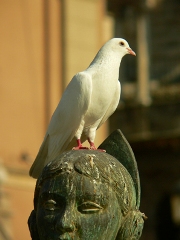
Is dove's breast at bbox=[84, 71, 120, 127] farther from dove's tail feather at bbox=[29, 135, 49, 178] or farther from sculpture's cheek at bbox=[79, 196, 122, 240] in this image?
sculpture's cheek at bbox=[79, 196, 122, 240]

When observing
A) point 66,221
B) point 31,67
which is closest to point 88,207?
point 66,221

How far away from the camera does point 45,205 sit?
557 centimetres

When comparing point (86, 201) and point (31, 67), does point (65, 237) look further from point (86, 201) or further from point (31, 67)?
point (31, 67)

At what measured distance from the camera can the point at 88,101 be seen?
733 cm

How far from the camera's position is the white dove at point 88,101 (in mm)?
7176

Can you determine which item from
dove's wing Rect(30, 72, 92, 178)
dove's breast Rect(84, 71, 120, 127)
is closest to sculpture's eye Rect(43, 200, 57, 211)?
dove's wing Rect(30, 72, 92, 178)

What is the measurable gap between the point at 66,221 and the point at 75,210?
9cm

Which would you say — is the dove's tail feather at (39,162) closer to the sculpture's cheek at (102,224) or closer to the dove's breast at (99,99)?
the dove's breast at (99,99)

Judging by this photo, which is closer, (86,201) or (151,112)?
(86,201)

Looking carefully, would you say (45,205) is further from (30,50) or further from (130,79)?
(130,79)

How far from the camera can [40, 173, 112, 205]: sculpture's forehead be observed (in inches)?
219

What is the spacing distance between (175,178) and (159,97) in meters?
2.07

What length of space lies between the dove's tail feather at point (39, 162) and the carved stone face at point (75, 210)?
42.9 inches

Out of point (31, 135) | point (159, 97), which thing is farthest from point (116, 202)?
point (159, 97)
